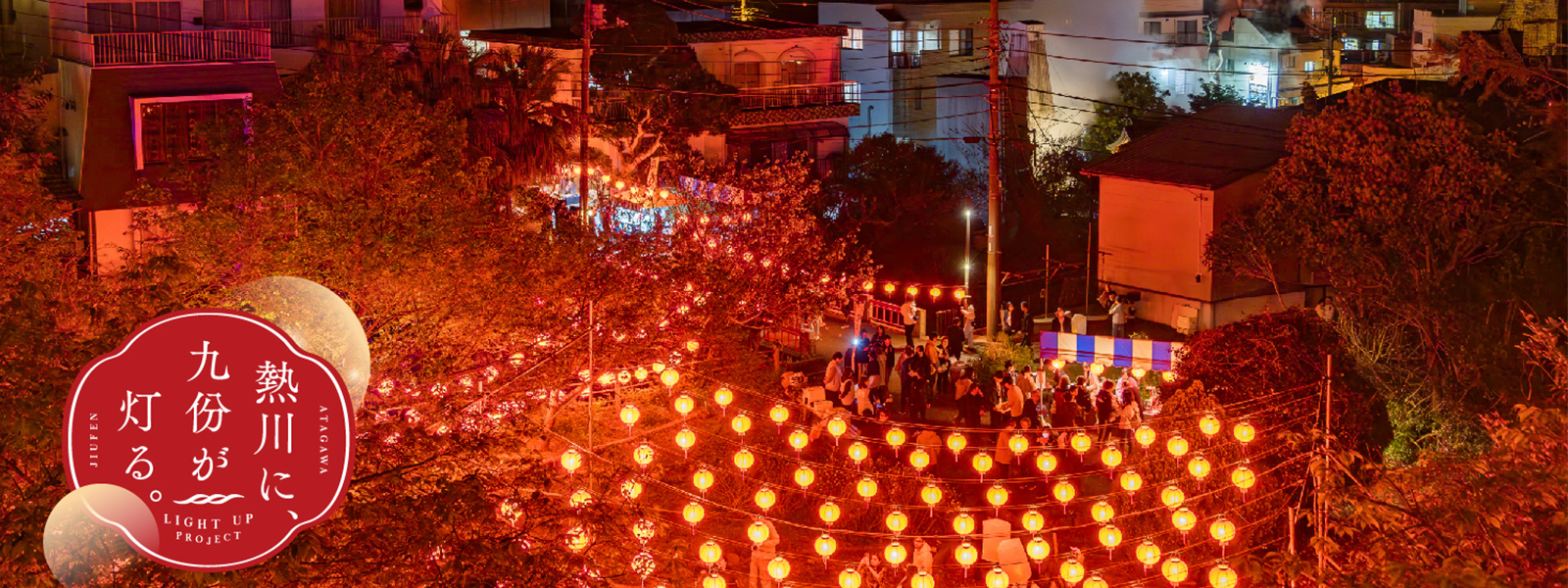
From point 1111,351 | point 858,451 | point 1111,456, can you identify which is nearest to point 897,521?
point 858,451

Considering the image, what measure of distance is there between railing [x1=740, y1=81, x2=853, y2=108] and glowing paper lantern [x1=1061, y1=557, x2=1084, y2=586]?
24772 mm

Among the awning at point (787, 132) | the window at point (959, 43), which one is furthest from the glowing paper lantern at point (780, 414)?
the window at point (959, 43)

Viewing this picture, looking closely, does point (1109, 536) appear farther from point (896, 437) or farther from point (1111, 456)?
point (896, 437)

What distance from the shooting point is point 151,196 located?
16891 mm

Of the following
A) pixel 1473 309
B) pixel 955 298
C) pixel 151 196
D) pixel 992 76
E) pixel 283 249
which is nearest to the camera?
pixel 283 249

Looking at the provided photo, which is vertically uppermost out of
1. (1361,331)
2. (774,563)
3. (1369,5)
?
(1369,5)

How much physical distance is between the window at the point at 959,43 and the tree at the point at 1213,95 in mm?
6848

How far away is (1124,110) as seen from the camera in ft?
136

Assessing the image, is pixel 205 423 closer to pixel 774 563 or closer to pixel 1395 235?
pixel 774 563

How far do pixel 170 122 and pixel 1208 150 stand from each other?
20.2 metres

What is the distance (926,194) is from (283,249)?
2410 centimetres

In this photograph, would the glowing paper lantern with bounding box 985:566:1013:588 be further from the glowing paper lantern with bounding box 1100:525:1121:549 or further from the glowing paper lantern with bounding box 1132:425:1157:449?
the glowing paper lantern with bounding box 1132:425:1157:449

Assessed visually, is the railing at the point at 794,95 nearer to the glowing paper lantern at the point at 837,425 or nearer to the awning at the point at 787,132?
the awning at the point at 787,132

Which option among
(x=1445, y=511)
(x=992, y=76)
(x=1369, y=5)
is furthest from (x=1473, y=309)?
(x=1369, y=5)
